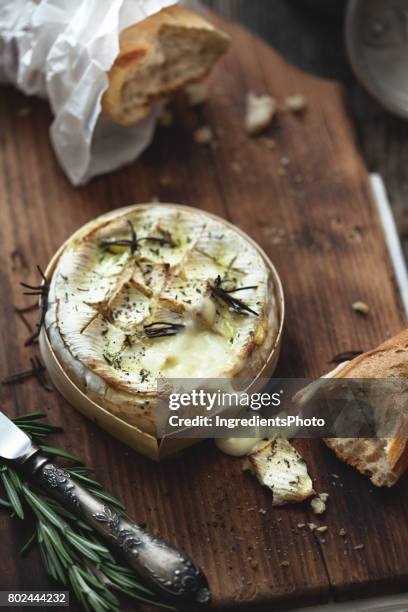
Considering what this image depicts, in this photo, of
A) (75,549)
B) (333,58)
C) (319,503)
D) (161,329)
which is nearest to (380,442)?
(319,503)

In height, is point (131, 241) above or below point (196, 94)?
above

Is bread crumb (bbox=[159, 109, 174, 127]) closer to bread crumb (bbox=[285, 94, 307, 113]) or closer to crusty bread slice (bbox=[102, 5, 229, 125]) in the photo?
crusty bread slice (bbox=[102, 5, 229, 125])

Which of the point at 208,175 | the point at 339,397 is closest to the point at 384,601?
the point at 339,397

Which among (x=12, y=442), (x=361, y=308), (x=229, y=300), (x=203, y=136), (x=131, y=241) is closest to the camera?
(x=12, y=442)

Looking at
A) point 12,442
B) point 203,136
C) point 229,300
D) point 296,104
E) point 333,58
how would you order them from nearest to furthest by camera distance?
point 12,442 → point 229,300 → point 203,136 → point 296,104 → point 333,58

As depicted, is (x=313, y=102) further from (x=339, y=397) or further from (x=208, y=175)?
(x=339, y=397)

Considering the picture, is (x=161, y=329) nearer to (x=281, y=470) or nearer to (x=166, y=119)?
(x=281, y=470)

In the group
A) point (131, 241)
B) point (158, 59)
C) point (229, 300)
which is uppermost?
point (158, 59)

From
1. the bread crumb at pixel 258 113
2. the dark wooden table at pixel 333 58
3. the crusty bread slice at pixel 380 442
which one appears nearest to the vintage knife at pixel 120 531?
the crusty bread slice at pixel 380 442
